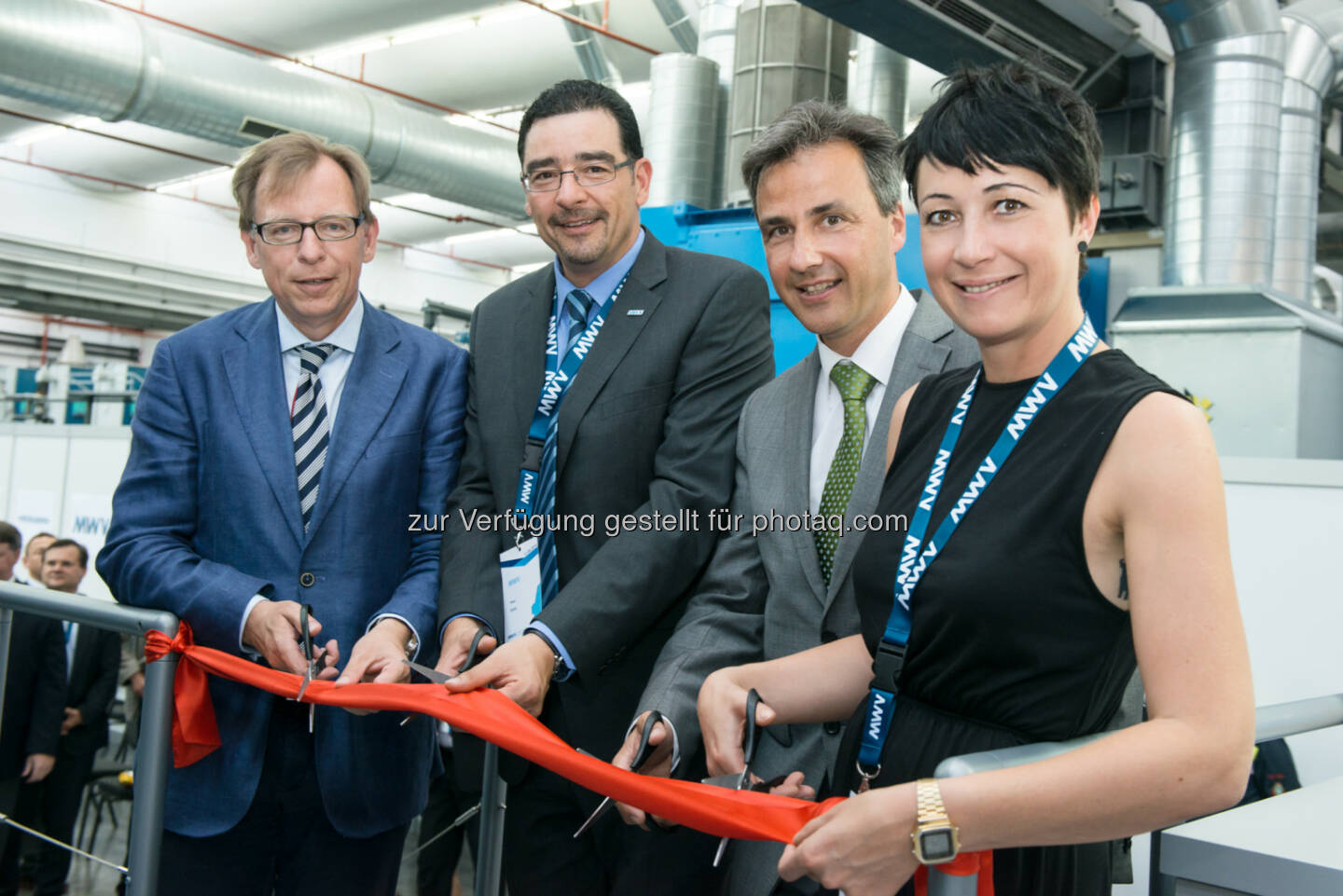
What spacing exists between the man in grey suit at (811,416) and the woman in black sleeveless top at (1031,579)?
24cm

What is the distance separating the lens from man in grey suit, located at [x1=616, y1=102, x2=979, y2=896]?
1.63 meters

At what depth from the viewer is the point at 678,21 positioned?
710cm

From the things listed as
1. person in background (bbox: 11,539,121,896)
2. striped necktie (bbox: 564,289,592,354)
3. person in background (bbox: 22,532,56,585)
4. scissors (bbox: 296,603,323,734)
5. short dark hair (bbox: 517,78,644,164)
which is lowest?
person in background (bbox: 11,539,121,896)

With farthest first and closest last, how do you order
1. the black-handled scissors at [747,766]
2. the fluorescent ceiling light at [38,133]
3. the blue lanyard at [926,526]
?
the fluorescent ceiling light at [38,133] < the black-handled scissors at [747,766] < the blue lanyard at [926,526]

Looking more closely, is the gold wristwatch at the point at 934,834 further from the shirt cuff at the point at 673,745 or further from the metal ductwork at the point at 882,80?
the metal ductwork at the point at 882,80

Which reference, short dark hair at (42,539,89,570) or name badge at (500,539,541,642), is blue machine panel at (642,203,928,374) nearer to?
name badge at (500,539,541,642)

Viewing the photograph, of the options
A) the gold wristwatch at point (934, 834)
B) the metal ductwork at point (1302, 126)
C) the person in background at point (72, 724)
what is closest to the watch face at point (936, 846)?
the gold wristwatch at point (934, 834)

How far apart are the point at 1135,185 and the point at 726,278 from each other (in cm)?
471

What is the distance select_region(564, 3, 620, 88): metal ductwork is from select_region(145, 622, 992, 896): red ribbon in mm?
7149

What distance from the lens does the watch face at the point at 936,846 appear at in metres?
0.94

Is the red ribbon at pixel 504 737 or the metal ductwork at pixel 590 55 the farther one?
the metal ductwork at pixel 590 55

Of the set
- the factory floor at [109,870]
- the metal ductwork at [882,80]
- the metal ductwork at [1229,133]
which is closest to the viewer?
the metal ductwork at [1229,133]

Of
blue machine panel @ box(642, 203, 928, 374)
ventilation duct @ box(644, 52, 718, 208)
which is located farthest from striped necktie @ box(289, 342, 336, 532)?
ventilation duct @ box(644, 52, 718, 208)

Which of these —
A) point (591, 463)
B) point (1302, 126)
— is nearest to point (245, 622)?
point (591, 463)
